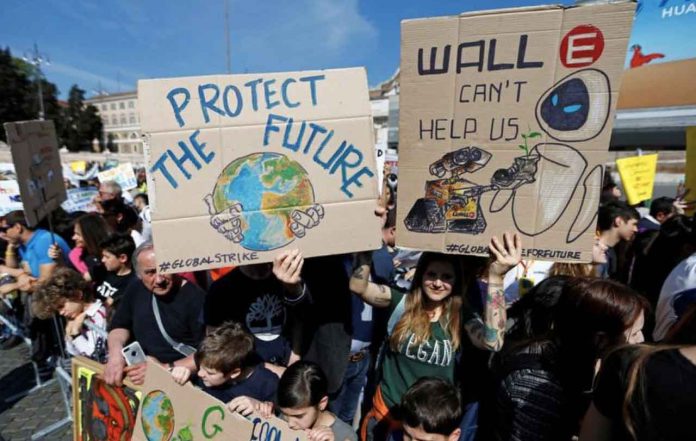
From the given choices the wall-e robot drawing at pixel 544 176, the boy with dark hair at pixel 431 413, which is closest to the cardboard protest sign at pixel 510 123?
the wall-e robot drawing at pixel 544 176

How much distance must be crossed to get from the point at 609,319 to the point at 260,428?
1542 mm

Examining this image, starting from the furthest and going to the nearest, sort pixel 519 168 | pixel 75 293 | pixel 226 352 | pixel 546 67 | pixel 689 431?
pixel 75 293 < pixel 226 352 < pixel 519 168 < pixel 546 67 < pixel 689 431

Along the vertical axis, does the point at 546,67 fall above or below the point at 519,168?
above

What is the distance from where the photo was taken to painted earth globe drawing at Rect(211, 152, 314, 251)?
1683 mm

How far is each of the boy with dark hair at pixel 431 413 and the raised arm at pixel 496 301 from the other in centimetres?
29

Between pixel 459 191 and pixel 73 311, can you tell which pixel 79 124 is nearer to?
pixel 73 311

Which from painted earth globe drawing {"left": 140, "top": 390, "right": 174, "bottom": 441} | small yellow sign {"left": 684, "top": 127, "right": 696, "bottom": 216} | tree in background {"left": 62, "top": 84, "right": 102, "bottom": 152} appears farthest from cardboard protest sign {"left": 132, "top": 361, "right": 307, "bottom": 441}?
tree in background {"left": 62, "top": 84, "right": 102, "bottom": 152}

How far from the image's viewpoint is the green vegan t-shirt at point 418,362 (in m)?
2.00

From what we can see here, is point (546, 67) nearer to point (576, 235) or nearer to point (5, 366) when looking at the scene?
point (576, 235)

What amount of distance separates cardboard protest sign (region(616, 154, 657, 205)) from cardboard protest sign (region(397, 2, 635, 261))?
4.54 metres

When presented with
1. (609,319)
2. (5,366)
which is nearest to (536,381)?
(609,319)

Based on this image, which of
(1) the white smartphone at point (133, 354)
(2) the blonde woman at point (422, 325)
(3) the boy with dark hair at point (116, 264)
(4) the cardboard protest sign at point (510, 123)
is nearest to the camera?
(4) the cardboard protest sign at point (510, 123)

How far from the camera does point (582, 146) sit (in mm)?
1521

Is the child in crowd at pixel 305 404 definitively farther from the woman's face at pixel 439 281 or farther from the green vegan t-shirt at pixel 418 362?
the woman's face at pixel 439 281
